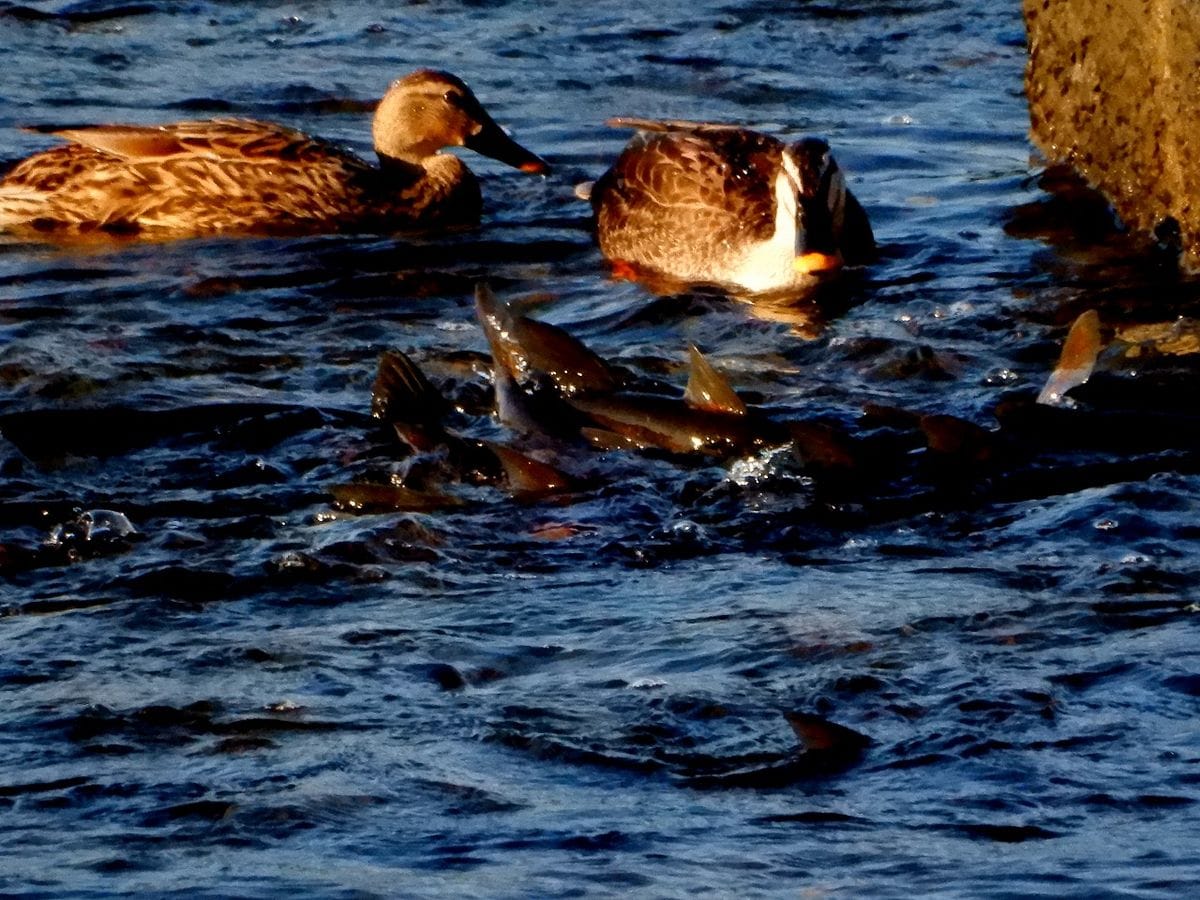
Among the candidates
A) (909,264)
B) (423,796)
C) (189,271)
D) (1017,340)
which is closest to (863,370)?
(1017,340)

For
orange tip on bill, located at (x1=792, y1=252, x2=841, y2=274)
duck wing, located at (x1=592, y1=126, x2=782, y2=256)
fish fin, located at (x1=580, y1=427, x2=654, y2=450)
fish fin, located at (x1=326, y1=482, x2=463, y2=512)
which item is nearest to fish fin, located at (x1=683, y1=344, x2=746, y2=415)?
fish fin, located at (x1=580, y1=427, x2=654, y2=450)

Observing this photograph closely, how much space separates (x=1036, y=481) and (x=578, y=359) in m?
1.62

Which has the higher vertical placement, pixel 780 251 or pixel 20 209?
pixel 20 209

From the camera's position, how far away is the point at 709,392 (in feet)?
23.2

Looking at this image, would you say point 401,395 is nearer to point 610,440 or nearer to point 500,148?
point 610,440

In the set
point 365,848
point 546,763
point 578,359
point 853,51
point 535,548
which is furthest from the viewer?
point 853,51

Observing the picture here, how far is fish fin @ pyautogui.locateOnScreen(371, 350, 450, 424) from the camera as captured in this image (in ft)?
23.9

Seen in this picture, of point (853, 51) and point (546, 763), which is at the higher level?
point (853, 51)

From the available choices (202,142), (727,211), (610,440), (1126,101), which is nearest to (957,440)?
(610,440)

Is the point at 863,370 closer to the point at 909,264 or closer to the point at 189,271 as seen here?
the point at 909,264

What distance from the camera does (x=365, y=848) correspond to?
421cm

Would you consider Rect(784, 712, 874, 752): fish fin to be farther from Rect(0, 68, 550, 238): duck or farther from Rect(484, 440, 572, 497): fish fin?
Rect(0, 68, 550, 238): duck

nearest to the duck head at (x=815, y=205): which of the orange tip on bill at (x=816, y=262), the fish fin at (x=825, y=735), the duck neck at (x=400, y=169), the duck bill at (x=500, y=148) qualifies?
the orange tip on bill at (x=816, y=262)

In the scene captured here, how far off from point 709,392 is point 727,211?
3.11 metres
